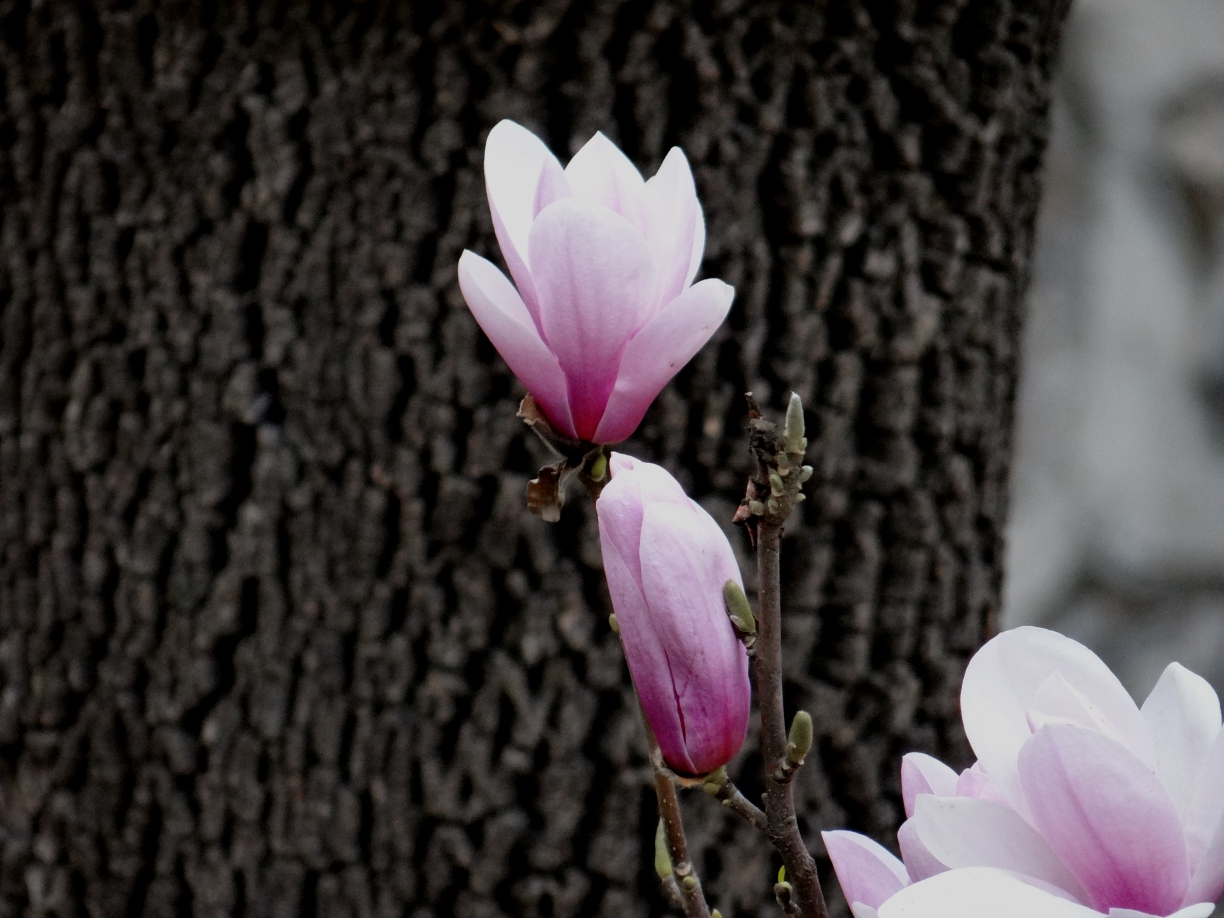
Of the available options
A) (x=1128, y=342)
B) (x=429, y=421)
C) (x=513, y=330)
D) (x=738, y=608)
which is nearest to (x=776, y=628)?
(x=738, y=608)

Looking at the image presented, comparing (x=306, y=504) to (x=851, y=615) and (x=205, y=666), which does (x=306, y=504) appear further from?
(x=851, y=615)

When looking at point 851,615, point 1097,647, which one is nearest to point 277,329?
point 851,615

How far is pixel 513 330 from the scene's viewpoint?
1.13 feet

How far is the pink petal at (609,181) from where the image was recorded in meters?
0.37

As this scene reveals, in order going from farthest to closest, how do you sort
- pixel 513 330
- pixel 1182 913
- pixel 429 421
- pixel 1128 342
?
pixel 1128 342, pixel 429 421, pixel 513 330, pixel 1182 913

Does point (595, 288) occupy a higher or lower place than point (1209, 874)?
higher

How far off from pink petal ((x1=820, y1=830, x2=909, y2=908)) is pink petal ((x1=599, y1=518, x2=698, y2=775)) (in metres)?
0.05

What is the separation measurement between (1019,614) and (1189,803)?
240cm

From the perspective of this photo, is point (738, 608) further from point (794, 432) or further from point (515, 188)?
point (515, 188)

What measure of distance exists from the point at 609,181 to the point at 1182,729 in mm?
225

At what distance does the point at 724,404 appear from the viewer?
954 mm

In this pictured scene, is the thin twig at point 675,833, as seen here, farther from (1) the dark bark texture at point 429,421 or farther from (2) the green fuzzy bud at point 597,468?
(1) the dark bark texture at point 429,421

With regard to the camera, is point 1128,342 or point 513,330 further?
point 1128,342

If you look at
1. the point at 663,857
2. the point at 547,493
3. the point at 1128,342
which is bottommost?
the point at 663,857
